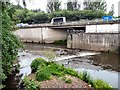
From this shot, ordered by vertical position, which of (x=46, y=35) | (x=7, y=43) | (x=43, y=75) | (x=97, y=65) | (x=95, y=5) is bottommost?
(x=97, y=65)

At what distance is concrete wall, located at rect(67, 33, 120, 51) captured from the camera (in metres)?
36.2

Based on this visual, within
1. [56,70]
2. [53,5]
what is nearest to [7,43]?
[56,70]

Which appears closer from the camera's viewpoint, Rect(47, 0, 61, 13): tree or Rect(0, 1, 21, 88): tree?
Rect(0, 1, 21, 88): tree

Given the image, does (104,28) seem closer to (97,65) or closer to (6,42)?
(97,65)

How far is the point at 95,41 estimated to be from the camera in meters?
39.3

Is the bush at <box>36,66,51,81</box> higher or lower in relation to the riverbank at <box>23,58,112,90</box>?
higher

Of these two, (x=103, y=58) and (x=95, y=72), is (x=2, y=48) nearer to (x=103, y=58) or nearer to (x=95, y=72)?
(x=95, y=72)

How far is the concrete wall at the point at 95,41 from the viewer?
3615 cm

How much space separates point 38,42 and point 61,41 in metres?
6.04

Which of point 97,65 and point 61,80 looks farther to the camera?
point 97,65

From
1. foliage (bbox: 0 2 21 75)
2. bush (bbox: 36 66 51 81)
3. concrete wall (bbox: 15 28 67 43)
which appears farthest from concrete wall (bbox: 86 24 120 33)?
foliage (bbox: 0 2 21 75)

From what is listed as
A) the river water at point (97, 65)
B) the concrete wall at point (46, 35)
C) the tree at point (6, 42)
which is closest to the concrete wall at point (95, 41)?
the river water at point (97, 65)

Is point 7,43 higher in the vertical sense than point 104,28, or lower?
higher

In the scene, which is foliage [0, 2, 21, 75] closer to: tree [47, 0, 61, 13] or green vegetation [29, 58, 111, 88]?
green vegetation [29, 58, 111, 88]
